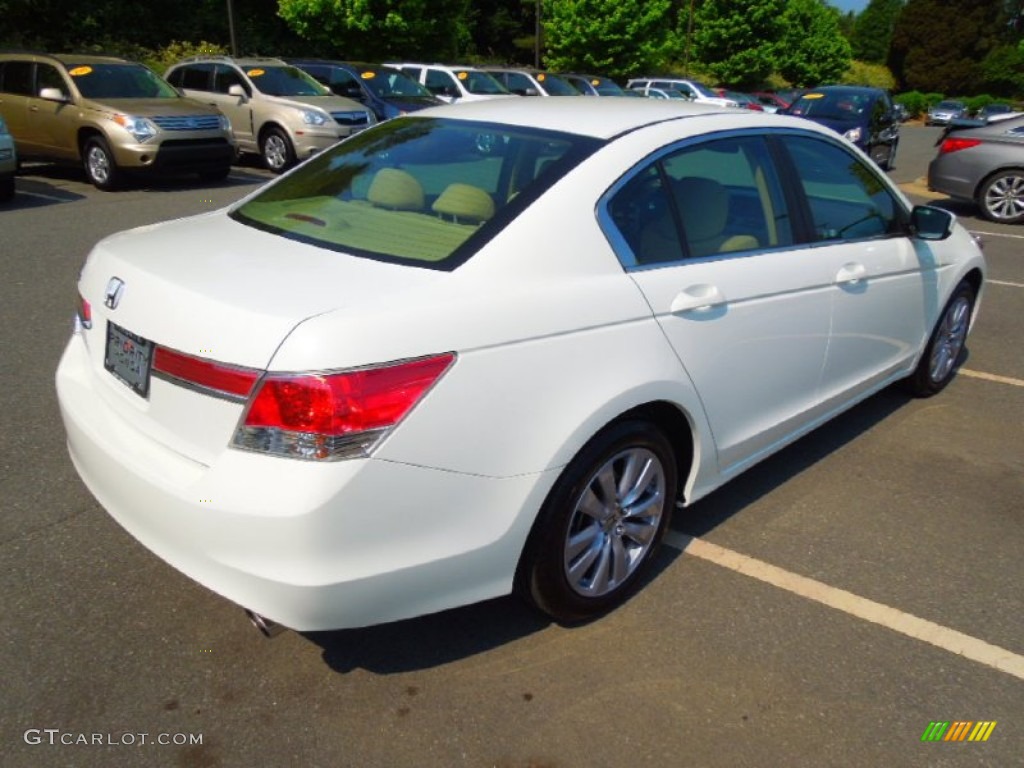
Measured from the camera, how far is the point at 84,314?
9.35ft

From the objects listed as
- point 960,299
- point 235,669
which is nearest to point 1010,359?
point 960,299

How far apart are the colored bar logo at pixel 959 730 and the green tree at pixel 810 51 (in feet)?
184

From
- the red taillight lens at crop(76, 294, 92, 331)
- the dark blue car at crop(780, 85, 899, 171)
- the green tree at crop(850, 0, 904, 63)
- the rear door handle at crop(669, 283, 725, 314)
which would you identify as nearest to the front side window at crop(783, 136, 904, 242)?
the rear door handle at crop(669, 283, 725, 314)

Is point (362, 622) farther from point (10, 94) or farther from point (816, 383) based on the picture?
point (10, 94)

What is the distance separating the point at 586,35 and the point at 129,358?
3844 centimetres

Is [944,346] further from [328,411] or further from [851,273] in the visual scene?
[328,411]

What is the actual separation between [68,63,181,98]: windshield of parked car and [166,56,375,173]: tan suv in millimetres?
1559

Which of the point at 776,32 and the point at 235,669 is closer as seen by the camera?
the point at 235,669

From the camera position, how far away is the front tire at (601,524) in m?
2.56

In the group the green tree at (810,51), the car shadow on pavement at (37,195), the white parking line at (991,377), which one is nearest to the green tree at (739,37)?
the green tree at (810,51)

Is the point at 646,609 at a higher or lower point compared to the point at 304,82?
lower

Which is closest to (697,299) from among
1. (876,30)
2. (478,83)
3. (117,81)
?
(117,81)

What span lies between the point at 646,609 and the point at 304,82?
523 inches

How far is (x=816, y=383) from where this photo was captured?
366cm
